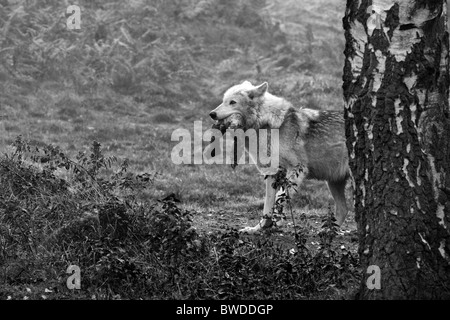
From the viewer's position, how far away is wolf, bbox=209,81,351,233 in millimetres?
9703

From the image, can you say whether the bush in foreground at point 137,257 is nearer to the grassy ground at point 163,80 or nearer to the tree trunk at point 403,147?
the tree trunk at point 403,147

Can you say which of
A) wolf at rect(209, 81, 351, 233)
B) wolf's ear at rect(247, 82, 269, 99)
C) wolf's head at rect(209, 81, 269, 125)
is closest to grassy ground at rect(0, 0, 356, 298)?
wolf at rect(209, 81, 351, 233)

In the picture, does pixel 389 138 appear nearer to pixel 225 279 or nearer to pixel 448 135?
pixel 448 135

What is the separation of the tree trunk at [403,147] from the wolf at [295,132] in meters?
4.17

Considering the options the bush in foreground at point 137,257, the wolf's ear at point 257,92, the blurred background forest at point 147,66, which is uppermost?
the blurred background forest at point 147,66

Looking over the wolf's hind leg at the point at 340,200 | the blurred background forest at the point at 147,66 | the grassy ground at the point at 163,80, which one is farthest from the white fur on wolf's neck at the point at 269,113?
the blurred background forest at the point at 147,66

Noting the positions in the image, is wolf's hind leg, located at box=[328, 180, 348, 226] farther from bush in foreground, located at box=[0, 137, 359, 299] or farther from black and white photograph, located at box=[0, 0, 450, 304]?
bush in foreground, located at box=[0, 137, 359, 299]

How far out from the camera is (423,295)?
5.17 metres

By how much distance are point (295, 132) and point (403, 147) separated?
177 inches

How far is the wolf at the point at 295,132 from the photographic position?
970 centimetres

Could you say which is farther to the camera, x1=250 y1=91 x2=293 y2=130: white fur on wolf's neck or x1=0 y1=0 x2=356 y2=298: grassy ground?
x1=0 y1=0 x2=356 y2=298: grassy ground

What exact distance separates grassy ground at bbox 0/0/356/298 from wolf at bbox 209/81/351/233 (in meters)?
1.39

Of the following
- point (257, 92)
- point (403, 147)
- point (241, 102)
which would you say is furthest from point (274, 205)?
point (403, 147)
